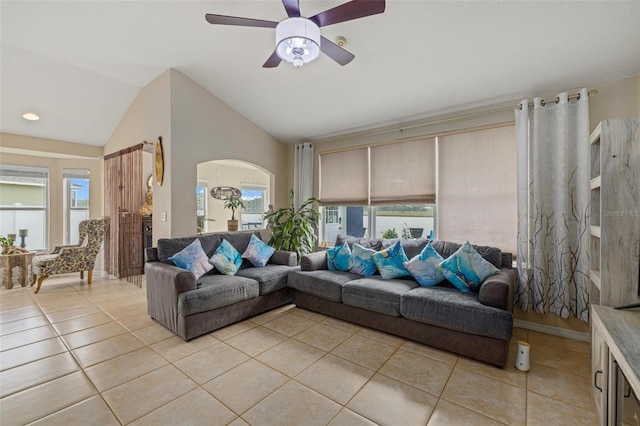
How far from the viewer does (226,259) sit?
346 cm

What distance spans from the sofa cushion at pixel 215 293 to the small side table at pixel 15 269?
3.52m

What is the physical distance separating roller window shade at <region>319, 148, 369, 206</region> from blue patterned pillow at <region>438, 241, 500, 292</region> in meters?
1.78

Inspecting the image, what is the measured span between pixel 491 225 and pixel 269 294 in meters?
2.75

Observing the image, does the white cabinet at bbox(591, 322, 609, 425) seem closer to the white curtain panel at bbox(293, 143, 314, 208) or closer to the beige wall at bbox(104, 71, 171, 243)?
the white curtain panel at bbox(293, 143, 314, 208)

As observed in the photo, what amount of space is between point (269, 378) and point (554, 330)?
2.89 metres

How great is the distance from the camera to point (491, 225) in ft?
10.9

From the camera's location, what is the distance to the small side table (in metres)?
4.34

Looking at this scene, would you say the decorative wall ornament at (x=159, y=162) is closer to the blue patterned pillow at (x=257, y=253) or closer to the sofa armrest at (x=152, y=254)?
the sofa armrest at (x=152, y=254)

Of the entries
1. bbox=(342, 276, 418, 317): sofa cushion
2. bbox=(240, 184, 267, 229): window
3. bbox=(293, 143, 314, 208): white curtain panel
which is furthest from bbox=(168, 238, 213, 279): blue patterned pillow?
bbox=(240, 184, 267, 229): window

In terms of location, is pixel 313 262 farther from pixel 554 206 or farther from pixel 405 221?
pixel 554 206

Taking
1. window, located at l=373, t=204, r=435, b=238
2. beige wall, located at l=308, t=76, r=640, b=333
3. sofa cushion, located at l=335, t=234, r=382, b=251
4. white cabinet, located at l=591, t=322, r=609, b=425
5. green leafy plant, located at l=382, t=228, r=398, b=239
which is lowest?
white cabinet, located at l=591, t=322, r=609, b=425

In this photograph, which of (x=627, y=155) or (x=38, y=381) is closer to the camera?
(x=627, y=155)

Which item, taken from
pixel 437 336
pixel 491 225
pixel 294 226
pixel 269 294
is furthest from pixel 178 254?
pixel 491 225

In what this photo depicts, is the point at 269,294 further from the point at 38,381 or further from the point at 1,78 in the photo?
the point at 1,78
